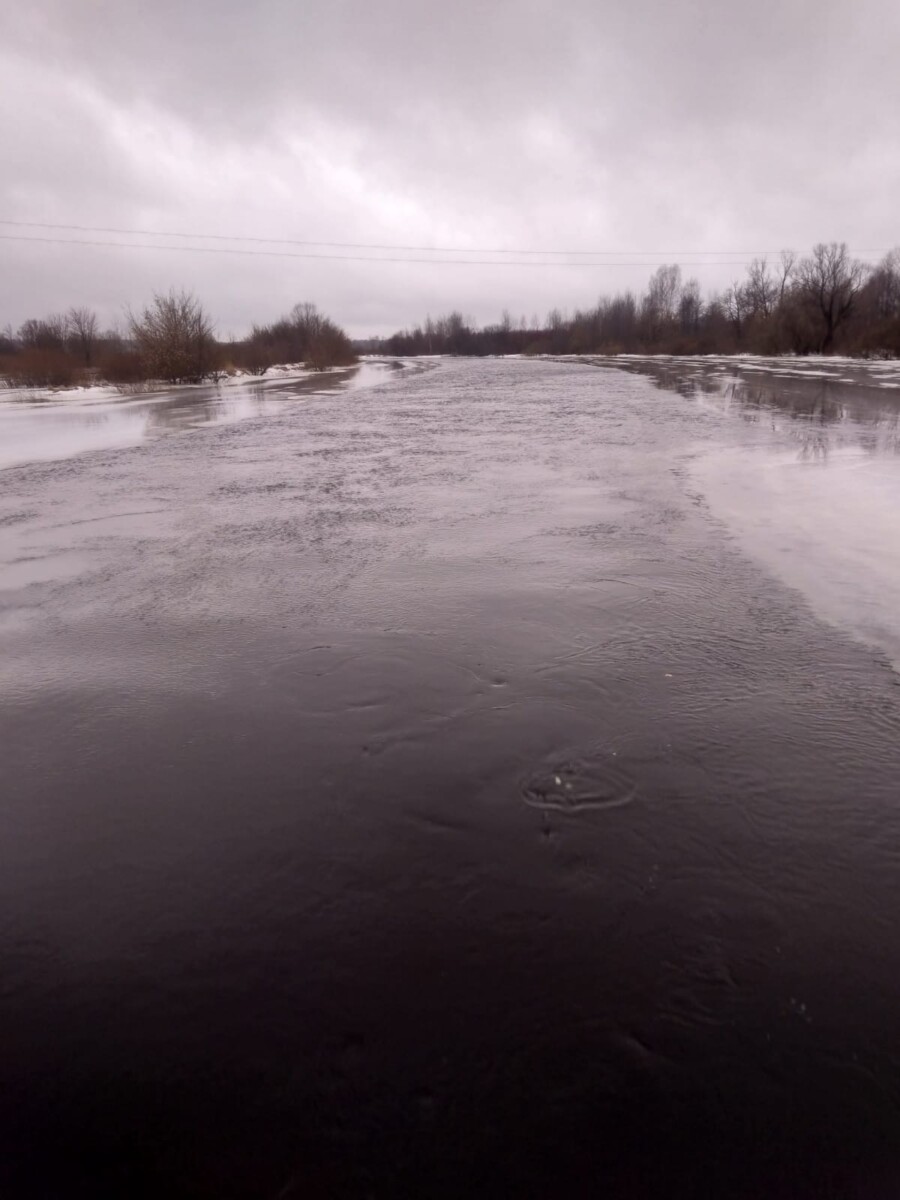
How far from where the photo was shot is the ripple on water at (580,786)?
3.33m

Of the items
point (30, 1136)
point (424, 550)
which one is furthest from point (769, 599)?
point (30, 1136)

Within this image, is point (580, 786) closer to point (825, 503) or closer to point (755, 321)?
point (825, 503)

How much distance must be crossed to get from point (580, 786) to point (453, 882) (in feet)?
2.89

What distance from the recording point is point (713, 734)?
3.83 m

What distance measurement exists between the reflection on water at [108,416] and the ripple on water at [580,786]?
1404 centimetres

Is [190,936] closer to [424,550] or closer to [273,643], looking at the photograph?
[273,643]

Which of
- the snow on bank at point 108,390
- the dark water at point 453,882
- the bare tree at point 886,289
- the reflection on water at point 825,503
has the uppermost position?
the bare tree at point 886,289

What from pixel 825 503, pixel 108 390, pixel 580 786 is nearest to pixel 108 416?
pixel 108 390

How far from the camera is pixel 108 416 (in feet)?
79.6

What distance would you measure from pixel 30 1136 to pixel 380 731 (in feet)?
7.38

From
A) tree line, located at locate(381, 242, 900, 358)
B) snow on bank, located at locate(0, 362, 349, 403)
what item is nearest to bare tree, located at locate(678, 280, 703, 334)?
tree line, located at locate(381, 242, 900, 358)

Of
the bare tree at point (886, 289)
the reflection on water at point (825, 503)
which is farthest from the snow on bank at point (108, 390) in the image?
the bare tree at point (886, 289)

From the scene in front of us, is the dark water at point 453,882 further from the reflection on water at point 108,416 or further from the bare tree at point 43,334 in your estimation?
the bare tree at point 43,334

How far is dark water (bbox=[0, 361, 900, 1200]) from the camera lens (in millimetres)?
2027
